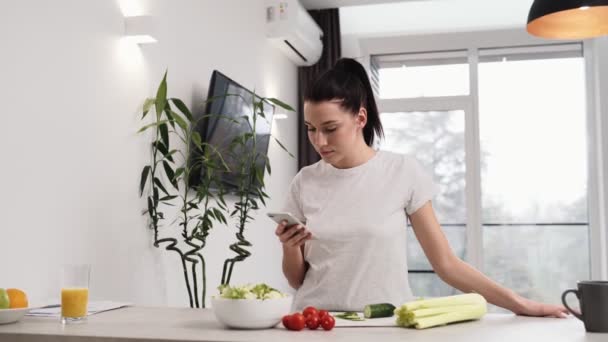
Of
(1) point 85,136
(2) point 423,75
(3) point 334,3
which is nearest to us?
(1) point 85,136

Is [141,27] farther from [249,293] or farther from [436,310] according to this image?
[436,310]

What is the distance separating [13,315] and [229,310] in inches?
19.9

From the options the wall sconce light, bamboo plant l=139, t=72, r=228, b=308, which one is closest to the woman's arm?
bamboo plant l=139, t=72, r=228, b=308

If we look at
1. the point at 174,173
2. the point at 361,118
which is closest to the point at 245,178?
the point at 174,173

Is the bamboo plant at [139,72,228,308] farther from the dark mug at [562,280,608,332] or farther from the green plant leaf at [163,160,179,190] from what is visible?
the dark mug at [562,280,608,332]

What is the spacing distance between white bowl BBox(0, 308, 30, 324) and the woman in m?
0.66

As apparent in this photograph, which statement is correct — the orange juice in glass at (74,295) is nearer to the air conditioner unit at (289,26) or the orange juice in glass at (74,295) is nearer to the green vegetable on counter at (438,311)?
the green vegetable on counter at (438,311)

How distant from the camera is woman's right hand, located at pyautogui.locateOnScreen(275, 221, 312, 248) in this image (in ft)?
5.99

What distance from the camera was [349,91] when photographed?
2.06 metres

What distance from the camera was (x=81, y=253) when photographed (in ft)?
7.42

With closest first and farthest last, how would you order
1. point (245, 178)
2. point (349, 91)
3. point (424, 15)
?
1. point (349, 91)
2. point (245, 178)
3. point (424, 15)

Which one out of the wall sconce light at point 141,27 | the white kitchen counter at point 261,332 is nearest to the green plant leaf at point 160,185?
the wall sconce light at point 141,27

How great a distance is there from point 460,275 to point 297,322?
1.99 feet

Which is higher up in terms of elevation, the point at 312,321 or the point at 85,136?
the point at 85,136
